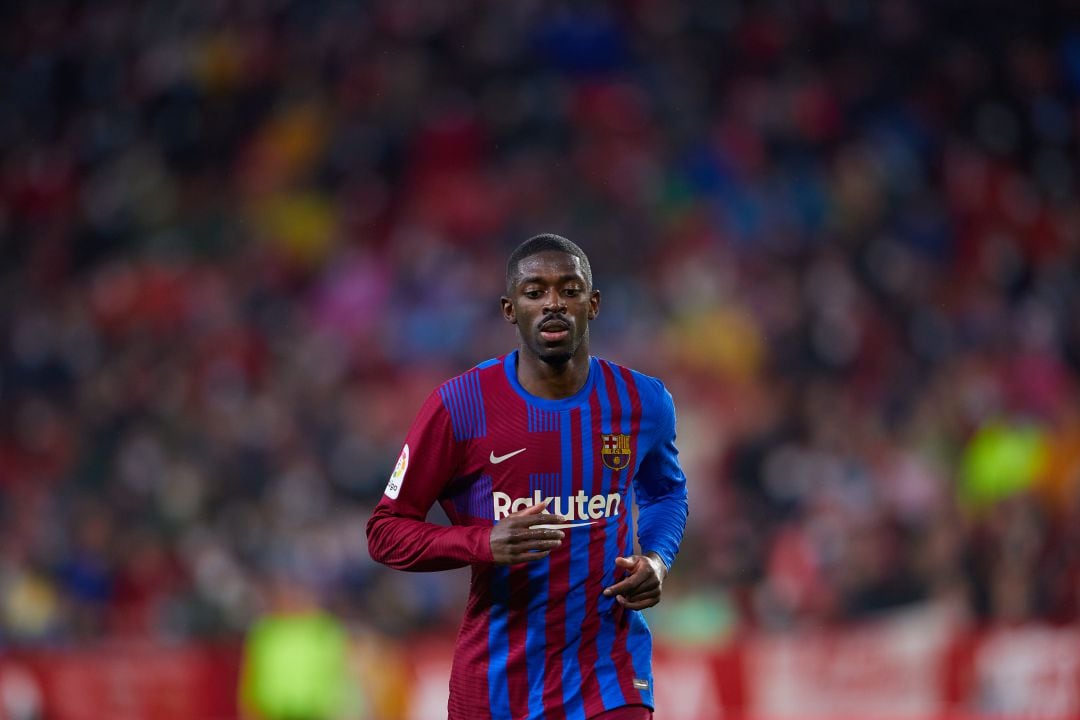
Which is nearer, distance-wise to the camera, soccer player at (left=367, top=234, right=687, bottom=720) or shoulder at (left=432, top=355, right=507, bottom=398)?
soccer player at (left=367, top=234, right=687, bottom=720)

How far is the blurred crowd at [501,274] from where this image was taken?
10086 mm

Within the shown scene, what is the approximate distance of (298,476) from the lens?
11.5m

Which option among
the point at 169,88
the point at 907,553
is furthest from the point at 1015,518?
the point at 169,88

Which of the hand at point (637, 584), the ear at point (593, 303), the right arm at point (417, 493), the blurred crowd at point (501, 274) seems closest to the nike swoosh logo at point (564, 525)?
the hand at point (637, 584)

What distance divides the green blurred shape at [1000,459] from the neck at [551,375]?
6.08 metres

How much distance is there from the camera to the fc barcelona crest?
14.1ft

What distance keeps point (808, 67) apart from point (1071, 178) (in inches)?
101

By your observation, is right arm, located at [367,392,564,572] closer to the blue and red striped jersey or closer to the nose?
the blue and red striped jersey

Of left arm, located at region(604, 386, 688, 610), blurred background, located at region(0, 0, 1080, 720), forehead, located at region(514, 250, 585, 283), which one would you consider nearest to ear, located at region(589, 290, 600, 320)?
forehead, located at region(514, 250, 585, 283)

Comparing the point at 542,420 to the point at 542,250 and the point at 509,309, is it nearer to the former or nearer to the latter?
the point at 509,309

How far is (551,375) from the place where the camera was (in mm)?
4293

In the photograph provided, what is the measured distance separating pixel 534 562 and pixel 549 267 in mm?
809

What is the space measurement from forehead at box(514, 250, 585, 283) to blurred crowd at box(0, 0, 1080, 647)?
536cm

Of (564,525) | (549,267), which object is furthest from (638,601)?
(549,267)
